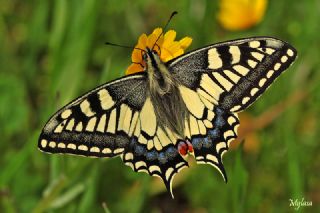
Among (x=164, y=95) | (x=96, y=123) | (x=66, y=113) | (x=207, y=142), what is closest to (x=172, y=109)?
(x=164, y=95)

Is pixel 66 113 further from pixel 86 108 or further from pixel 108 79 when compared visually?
pixel 108 79

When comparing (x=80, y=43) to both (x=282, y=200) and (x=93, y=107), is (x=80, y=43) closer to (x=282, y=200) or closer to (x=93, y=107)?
(x=93, y=107)

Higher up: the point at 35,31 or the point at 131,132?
the point at 35,31

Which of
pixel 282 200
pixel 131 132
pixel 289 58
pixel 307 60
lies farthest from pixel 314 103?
pixel 131 132

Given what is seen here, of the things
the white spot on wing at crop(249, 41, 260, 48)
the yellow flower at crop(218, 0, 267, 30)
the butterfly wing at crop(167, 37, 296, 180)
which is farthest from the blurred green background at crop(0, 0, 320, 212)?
the white spot on wing at crop(249, 41, 260, 48)

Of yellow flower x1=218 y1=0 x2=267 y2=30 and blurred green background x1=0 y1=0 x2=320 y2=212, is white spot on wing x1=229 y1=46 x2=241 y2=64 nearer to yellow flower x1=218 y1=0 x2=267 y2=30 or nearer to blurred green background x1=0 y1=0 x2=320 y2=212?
blurred green background x1=0 y1=0 x2=320 y2=212
